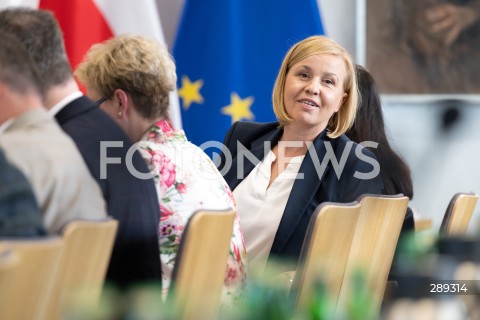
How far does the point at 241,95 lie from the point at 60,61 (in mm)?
2851

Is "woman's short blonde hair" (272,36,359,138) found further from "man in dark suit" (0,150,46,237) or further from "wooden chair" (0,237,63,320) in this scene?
"wooden chair" (0,237,63,320)

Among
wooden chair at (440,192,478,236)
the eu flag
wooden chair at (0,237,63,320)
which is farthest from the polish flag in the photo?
wooden chair at (0,237,63,320)

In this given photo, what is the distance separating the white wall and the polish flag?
1480 millimetres

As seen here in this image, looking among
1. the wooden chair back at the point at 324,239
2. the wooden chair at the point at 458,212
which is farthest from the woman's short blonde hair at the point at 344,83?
the wooden chair back at the point at 324,239

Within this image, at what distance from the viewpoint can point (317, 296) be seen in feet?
2.75

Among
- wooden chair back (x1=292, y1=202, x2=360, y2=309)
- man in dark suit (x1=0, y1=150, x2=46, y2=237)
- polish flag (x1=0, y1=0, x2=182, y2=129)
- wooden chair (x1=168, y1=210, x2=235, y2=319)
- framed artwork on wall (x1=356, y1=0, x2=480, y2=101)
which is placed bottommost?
framed artwork on wall (x1=356, y1=0, x2=480, y2=101)

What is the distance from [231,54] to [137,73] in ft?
8.03

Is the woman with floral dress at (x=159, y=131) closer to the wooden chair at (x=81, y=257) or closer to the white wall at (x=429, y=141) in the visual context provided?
the wooden chair at (x=81, y=257)

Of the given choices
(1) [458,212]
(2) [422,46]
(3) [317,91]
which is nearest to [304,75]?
(3) [317,91]

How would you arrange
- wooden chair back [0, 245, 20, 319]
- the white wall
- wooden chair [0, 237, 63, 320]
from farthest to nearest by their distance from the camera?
the white wall
wooden chair [0, 237, 63, 320]
wooden chair back [0, 245, 20, 319]

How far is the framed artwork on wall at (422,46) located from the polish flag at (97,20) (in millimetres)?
1525

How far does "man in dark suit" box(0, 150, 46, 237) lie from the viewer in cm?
168

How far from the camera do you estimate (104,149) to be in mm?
2262

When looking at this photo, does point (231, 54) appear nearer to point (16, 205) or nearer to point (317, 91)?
point (317, 91)
